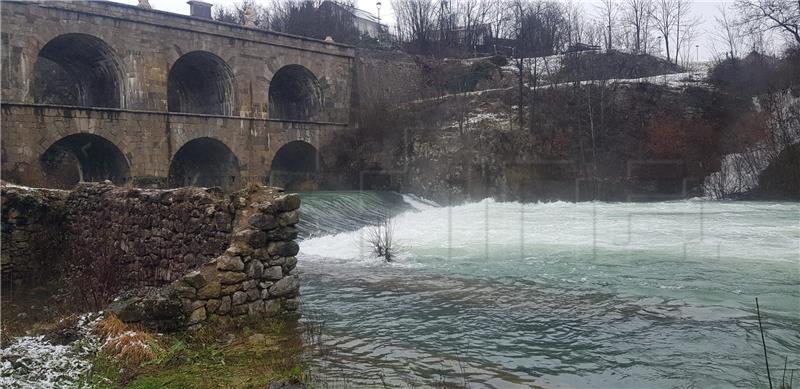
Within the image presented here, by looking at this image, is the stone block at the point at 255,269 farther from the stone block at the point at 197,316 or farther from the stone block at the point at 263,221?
the stone block at the point at 197,316

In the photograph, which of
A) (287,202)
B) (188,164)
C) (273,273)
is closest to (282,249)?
(273,273)

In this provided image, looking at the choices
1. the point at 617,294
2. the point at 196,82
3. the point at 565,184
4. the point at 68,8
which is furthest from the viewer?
the point at 196,82

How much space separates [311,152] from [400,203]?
26.1 ft

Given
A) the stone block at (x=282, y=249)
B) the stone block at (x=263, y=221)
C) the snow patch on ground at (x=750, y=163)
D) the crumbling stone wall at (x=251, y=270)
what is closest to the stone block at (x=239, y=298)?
the crumbling stone wall at (x=251, y=270)

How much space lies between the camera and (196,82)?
103ft

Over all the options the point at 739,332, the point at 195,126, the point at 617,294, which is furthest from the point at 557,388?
the point at 195,126

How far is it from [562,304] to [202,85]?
90.1 ft

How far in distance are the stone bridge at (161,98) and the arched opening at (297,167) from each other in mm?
63

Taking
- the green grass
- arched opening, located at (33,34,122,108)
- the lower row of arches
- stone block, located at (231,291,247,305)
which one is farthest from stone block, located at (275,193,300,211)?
arched opening, located at (33,34,122,108)

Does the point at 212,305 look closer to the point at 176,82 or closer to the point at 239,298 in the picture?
the point at 239,298

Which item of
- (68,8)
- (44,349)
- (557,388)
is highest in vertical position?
(68,8)

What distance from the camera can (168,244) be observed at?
27.6 ft

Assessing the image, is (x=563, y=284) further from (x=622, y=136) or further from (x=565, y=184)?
(x=622, y=136)

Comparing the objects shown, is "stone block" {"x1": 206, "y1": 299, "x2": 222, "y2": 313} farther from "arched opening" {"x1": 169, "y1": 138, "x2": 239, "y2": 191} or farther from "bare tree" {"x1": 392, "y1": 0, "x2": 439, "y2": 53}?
"bare tree" {"x1": 392, "y1": 0, "x2": 439, "y2": 53}
